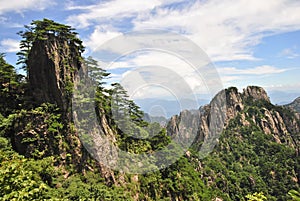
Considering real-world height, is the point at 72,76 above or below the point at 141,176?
above

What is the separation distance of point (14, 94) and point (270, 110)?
88.8 m

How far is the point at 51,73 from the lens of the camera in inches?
786

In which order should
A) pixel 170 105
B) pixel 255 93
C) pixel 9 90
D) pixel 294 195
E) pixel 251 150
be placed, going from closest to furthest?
pixel 294 195 → pixel 170 105 → pixel 9 90 → pixel 251 150 → pixel 255 93

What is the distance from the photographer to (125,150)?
71.1 ft

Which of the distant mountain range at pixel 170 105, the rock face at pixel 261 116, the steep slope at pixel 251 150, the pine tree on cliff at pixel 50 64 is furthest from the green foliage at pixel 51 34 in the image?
the rock face at pixel 261 116

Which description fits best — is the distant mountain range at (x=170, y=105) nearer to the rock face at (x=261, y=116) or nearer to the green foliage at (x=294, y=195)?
the green foliage at (x=294, y=195)

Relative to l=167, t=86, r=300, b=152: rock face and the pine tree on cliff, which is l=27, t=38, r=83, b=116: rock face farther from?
l=167, t=86, r=300, b=152: rock face

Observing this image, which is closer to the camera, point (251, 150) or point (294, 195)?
point (294, 195)

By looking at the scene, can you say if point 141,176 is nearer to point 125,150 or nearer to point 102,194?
point 125,150

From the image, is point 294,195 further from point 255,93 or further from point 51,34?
point 255,93

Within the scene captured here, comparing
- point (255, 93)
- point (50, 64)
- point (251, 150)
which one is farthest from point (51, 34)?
point (255, 93)

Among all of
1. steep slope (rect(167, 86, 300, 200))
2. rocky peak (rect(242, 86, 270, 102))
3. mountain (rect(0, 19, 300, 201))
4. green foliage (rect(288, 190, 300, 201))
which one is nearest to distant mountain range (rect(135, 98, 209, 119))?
mountain (rect(0, 19, 300, 201))

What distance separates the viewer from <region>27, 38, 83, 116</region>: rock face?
1975 cm

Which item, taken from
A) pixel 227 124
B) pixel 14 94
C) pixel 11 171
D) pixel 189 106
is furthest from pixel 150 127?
pixel 227 124
